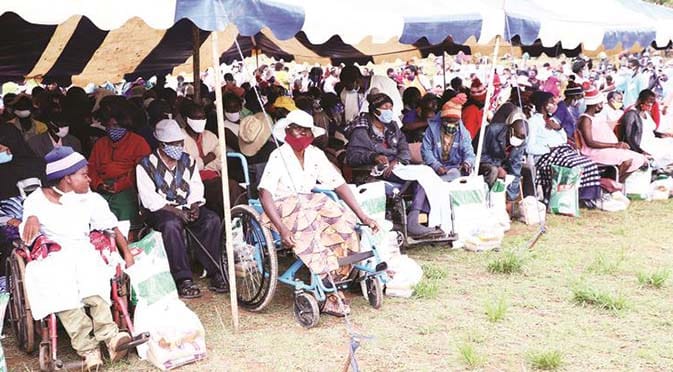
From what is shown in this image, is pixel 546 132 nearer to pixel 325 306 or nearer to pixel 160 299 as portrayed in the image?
pixel 325 306

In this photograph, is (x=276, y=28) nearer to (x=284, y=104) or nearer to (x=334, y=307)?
(x=334, y=307)

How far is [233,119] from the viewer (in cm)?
693

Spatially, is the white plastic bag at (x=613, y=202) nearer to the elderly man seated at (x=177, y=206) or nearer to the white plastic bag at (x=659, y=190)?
the white plastic bag at (x=659, y=190)

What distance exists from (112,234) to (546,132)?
503 centimetres

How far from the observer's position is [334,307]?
4512 millimetres

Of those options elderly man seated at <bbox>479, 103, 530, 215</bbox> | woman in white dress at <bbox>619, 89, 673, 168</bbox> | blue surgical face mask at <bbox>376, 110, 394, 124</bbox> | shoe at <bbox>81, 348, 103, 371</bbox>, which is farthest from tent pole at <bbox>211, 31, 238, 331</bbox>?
woman in white dress at <bbox>619, 89, 673, 168</bbox>

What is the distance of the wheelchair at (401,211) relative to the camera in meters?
5.93

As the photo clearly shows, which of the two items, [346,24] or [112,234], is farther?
[346,24]

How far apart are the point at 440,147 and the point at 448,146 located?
0.08m

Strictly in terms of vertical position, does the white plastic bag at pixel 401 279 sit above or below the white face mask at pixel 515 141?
below

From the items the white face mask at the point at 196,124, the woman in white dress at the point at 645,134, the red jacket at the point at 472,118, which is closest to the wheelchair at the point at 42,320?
the white face mask at the point at 196,124

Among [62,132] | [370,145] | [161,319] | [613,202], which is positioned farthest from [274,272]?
[613,202]

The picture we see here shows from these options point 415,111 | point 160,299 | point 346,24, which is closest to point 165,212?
point 160,299

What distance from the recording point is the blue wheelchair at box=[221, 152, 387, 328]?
434cm
